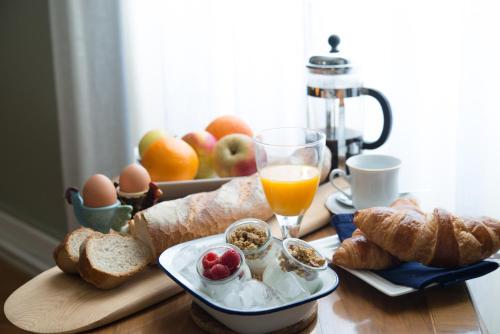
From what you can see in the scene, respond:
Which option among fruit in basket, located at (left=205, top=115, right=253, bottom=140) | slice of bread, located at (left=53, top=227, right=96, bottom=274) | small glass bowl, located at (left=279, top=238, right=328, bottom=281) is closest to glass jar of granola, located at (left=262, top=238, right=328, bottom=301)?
small glass bowl, located at (left=279, top=238, right=328, bottom=281)

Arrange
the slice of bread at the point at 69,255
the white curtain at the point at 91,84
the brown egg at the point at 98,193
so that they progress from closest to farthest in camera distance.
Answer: the slice of bread at the point at 69,255
the brown egg at the point at 98,193
the white curtain at the point at 91,84

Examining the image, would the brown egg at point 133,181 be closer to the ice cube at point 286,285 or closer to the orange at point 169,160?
the orange at point 169,160

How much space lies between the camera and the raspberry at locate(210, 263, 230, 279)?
92 cm

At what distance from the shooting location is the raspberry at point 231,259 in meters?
0.93

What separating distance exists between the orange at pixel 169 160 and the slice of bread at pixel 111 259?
0.30 m

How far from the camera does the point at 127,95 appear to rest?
6.90ft

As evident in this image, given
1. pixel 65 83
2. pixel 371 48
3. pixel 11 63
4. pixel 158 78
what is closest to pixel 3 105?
pixel 11 63

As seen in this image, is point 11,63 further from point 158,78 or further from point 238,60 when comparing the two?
point 238,60

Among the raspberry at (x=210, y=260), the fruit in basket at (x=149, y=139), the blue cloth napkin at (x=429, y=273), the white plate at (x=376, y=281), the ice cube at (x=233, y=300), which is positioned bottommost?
the white plate at (x=376, y=281)

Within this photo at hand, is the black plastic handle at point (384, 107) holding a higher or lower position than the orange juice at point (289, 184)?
higher

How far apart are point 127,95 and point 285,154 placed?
1083mm

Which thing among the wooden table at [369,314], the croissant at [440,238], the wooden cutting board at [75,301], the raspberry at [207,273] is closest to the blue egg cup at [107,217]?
the wooden cutting board at [75,301]

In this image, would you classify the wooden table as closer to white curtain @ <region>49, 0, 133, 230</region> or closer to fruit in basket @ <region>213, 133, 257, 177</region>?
fruit in basket @ <region>213, 133, 257, 177</region>

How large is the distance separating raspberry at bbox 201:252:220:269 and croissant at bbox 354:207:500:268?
27 centimetres
